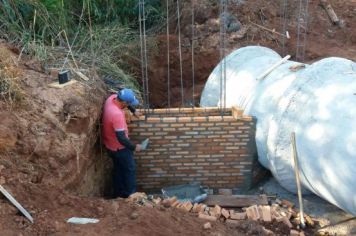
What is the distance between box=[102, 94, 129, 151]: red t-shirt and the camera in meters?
5.65

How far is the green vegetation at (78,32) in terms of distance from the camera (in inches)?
272

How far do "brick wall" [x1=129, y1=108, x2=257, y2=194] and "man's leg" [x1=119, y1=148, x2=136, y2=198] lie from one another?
1.07ft

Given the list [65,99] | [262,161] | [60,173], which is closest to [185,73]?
[262,161]

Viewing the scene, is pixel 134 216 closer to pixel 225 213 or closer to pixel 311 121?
pixel 225 213

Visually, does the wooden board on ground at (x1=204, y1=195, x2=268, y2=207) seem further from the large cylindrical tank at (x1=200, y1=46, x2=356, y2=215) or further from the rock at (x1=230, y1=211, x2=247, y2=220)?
the rock at (x1=230, y1=211, x2=247, y2=220)

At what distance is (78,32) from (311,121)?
4438 mm

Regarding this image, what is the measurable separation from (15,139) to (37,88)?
101 cm

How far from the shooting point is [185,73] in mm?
9477

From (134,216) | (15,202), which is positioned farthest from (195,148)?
(15,202)

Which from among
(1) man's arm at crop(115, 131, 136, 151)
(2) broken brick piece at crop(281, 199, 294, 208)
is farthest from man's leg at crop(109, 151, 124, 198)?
(2) broken brick piece at crop(281, 199, 294, 208)

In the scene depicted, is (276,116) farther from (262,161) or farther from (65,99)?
(65,99)

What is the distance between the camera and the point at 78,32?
7.94m

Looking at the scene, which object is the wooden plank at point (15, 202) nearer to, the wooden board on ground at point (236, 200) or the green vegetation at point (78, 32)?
the wooden board on ground at point (236, 200)

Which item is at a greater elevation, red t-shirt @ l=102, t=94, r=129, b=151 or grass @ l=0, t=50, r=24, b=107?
grass @ l=0, t=50, r=24, b=107
